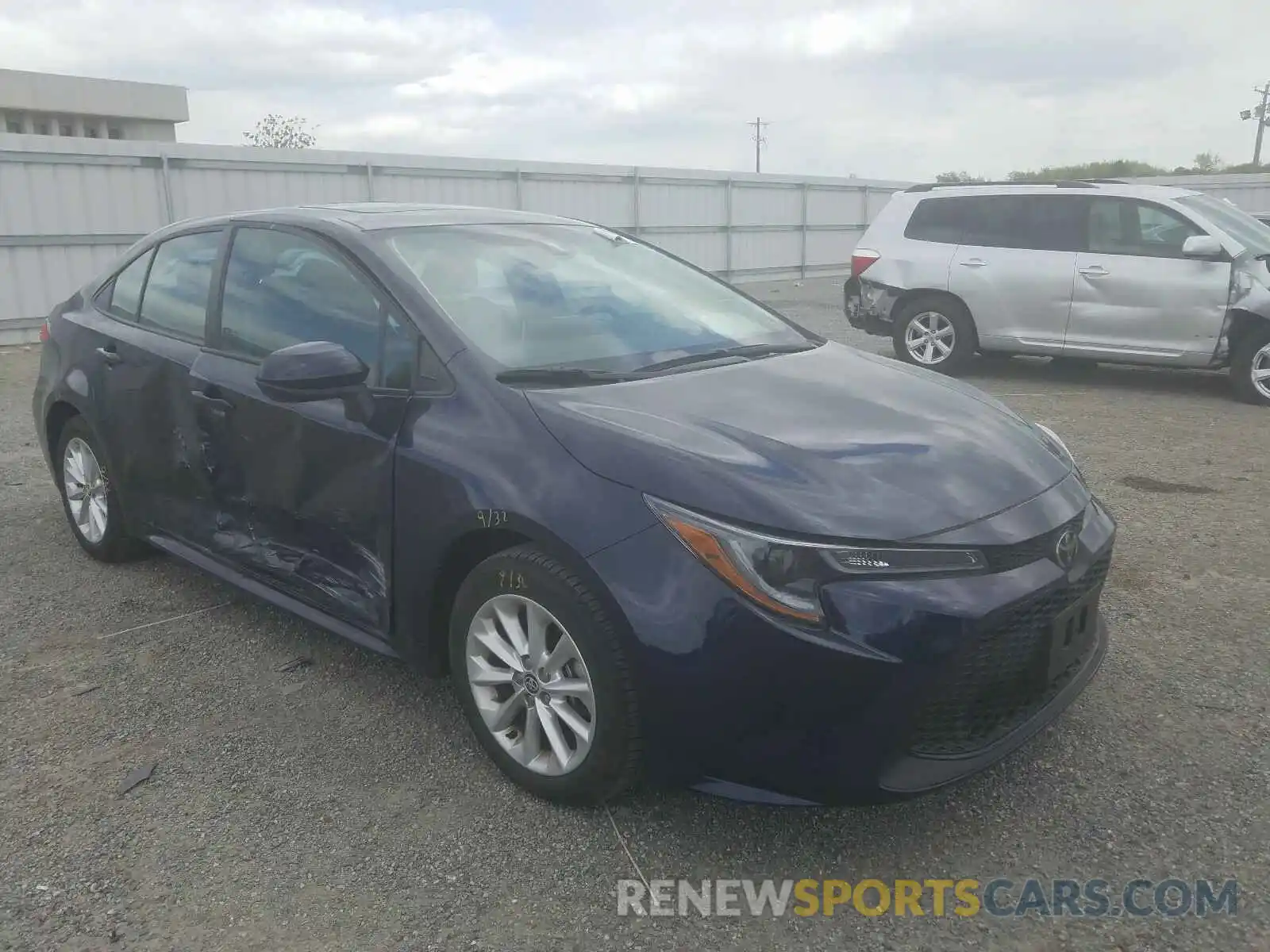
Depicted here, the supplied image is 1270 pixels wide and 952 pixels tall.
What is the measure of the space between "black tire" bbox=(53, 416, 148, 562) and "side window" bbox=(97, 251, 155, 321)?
1.63ft

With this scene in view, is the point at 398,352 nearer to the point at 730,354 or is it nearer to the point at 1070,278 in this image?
the point at 730,354

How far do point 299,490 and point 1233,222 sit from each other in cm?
851

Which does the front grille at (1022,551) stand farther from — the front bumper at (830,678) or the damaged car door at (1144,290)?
the damaged car door at (1144,290)

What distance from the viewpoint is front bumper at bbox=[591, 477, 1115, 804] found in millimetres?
2252

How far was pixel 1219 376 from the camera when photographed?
9898 millimetres

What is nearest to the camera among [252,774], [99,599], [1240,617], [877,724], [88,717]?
[877,724]

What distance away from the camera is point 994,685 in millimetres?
2400

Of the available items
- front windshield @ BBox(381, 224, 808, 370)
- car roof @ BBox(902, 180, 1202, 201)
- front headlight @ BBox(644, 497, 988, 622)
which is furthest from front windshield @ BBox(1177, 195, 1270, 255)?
front headlight @ BBox(644, 497, 988, 622)

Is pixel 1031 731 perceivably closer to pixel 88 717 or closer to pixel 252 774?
pixel 252 774

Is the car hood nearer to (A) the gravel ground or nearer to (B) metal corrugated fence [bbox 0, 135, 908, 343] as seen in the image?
(A) the gravel ground

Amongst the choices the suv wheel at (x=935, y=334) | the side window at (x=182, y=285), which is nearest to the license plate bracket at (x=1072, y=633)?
the side window at (x=182, y=285)

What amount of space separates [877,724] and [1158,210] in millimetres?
7969

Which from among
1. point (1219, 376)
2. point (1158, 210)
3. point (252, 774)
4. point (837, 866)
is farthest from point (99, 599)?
point (1219, 376)

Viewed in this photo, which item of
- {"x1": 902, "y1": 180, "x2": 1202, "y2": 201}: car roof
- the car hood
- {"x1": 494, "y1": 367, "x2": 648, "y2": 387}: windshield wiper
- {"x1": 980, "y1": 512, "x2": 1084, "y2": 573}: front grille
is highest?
{"x1": 902, "y1": 180, "x2": 1202, "y2": 201}: car roof
